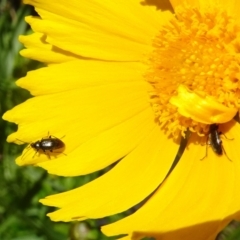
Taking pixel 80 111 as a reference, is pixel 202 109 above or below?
below

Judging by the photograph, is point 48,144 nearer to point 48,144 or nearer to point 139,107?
point 48,144

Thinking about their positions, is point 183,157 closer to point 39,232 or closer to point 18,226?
point 39,232

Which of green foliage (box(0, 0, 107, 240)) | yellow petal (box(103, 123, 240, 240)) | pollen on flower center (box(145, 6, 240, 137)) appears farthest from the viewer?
green foliage (box(0, 0, 107, 240))

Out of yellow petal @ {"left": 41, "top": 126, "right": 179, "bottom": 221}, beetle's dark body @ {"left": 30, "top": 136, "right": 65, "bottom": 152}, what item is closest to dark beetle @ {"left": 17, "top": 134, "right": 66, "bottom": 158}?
beetle's dark body @ {"left": 30, "top": 136, "right": 65, "bottom": 152}

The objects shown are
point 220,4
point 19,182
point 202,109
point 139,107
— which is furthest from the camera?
point 19,182

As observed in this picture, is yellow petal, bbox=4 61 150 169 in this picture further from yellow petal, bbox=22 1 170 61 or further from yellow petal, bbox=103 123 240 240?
yellow petal, bbox=103 123 240 240

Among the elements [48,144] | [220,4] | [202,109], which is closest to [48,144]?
[48,144]
